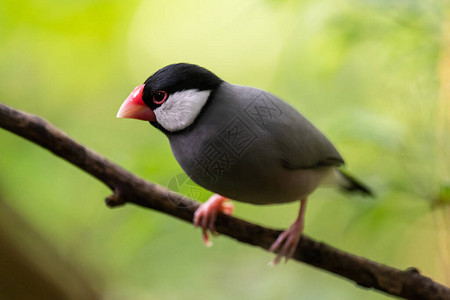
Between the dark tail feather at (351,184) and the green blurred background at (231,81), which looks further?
the dark tail feather at (351,184)

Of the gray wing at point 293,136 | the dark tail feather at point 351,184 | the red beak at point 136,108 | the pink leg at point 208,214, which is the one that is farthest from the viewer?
the dark tail feather at point 351,184

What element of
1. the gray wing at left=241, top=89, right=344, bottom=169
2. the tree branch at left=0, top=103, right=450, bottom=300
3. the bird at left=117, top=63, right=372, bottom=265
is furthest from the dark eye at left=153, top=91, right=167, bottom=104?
the tree branch at left=0, top=103, right=450, bottom=300

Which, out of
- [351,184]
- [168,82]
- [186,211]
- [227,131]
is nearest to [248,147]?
[227,131]

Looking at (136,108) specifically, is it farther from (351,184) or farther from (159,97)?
(351,184)

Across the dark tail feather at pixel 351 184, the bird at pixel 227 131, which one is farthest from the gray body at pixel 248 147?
the dark tail feather at pixel 351 184

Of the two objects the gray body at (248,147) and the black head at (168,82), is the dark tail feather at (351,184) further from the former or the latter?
the black head at (168,82)

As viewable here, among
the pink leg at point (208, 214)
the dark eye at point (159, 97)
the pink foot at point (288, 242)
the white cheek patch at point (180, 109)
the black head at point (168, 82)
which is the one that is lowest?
the pink foot at point (288, 242)

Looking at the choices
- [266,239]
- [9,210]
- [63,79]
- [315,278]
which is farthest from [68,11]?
[315,278]

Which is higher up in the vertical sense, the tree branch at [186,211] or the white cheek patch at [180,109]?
the white cheek patch at [180,109]

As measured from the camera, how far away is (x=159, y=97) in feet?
1.84

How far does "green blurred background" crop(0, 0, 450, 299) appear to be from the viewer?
3.02 ft

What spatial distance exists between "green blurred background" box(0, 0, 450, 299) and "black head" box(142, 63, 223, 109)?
15 cm

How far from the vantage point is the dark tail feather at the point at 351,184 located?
1.04 meters

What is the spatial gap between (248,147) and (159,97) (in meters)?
0.16
